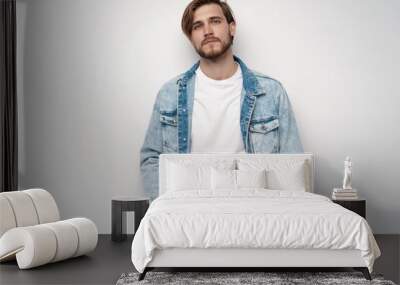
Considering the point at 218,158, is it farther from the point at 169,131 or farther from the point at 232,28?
the point at 232,28

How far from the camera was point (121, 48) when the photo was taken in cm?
672

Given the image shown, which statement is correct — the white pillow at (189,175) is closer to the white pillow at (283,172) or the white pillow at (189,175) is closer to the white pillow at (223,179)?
the white pillow at (223,179)

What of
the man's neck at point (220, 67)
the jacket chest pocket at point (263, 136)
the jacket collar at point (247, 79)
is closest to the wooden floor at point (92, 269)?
the jacket chest pocket at point (263, 136)

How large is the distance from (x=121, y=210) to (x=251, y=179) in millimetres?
1312

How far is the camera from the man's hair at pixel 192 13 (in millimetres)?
6645

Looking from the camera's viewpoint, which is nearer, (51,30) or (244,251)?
(244,251)

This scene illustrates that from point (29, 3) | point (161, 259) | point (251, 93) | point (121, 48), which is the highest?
point (29, 3)

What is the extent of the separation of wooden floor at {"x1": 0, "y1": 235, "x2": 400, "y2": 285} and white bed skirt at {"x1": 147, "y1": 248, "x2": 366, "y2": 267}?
1.28ft

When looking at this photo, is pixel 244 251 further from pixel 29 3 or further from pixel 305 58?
pixel 29 3

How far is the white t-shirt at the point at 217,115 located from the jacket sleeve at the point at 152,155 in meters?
0.37

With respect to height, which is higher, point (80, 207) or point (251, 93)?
point (251, 93)

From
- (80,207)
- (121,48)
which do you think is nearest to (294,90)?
(121,48)

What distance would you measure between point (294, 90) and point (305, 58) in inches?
13.6

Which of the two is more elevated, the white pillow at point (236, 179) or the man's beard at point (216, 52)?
the man's beard at point (216, 52)
